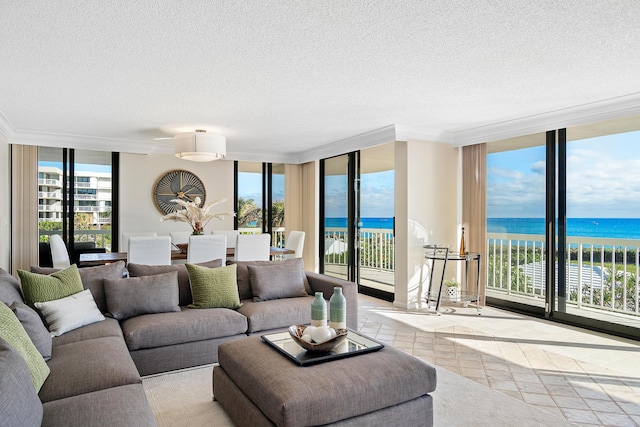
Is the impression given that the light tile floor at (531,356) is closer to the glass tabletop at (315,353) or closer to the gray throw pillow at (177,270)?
the glass tabletop at (315,353)

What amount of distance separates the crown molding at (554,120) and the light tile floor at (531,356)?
2.24 metres

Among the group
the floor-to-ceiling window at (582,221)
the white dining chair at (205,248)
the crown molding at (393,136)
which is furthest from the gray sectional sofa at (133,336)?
the floor-to-ceiling window at (582,221)

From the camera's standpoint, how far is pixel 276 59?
3078 mm

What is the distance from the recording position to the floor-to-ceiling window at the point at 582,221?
4.80 meters

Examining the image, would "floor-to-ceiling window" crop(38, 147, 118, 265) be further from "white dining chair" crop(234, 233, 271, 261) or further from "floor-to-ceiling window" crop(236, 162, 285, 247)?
"white dining chair" crop(234, 233, 271, 261)

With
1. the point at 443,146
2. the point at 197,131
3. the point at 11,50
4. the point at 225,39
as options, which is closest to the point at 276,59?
the point at 225,39

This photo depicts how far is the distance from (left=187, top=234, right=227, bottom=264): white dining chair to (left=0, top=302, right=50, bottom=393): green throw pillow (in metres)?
2.76

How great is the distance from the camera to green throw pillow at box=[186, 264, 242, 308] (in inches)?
144

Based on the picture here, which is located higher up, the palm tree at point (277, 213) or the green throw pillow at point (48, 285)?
the palm tree at point (277, 213)

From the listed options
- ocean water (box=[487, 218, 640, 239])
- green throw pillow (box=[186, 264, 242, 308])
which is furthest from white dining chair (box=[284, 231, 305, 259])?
ocean water (box=[487, 218, 640, 239])

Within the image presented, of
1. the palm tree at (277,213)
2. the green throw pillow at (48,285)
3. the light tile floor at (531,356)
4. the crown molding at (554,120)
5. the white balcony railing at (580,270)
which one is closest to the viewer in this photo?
the light tile floor at (531,356)

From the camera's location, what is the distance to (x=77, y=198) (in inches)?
263

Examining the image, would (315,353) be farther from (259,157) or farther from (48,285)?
(259,157)

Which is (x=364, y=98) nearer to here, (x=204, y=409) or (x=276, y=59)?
(x=276, y=59)
